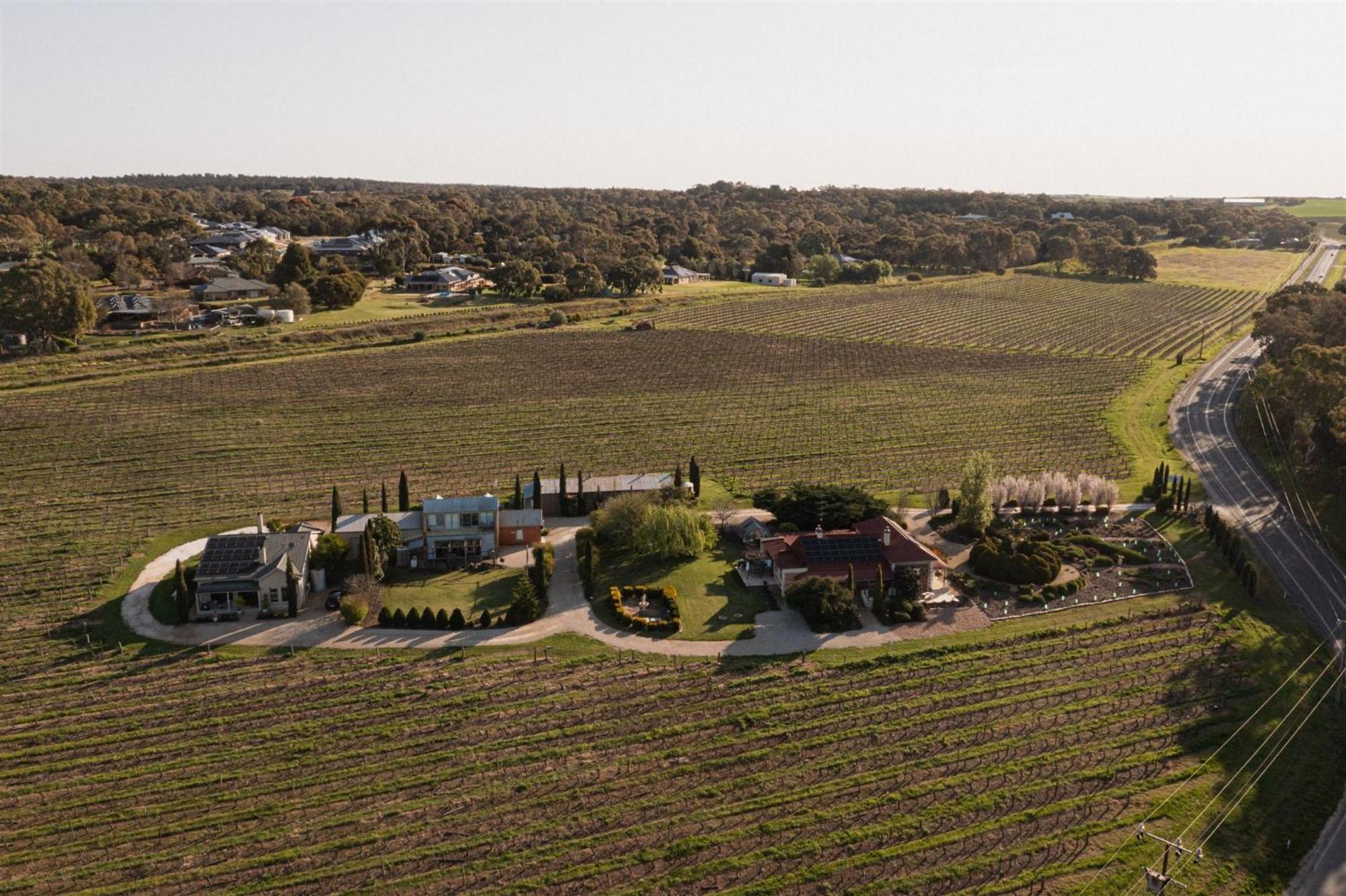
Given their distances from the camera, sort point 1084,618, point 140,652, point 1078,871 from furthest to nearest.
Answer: point 1084,618 < point 140,652 < point 1078,871

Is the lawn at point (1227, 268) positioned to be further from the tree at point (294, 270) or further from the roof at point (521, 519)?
the roof at point (521, 519)

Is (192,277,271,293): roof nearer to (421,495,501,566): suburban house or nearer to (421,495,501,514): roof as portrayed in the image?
(421,495,501,514): roof

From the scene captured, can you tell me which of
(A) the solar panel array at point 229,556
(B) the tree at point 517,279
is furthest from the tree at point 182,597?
(B) the tree at point 517,279

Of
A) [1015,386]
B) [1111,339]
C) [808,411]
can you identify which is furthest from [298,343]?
[1111,339]

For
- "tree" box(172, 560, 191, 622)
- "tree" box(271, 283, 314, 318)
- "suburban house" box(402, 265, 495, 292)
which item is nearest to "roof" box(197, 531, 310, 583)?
"tree" box(172, 560, 191, 622)

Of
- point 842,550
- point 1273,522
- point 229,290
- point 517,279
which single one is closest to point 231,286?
point 229,290

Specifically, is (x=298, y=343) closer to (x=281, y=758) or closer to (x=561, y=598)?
(x=561, y=598)

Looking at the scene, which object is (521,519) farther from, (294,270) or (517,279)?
(517,279)
